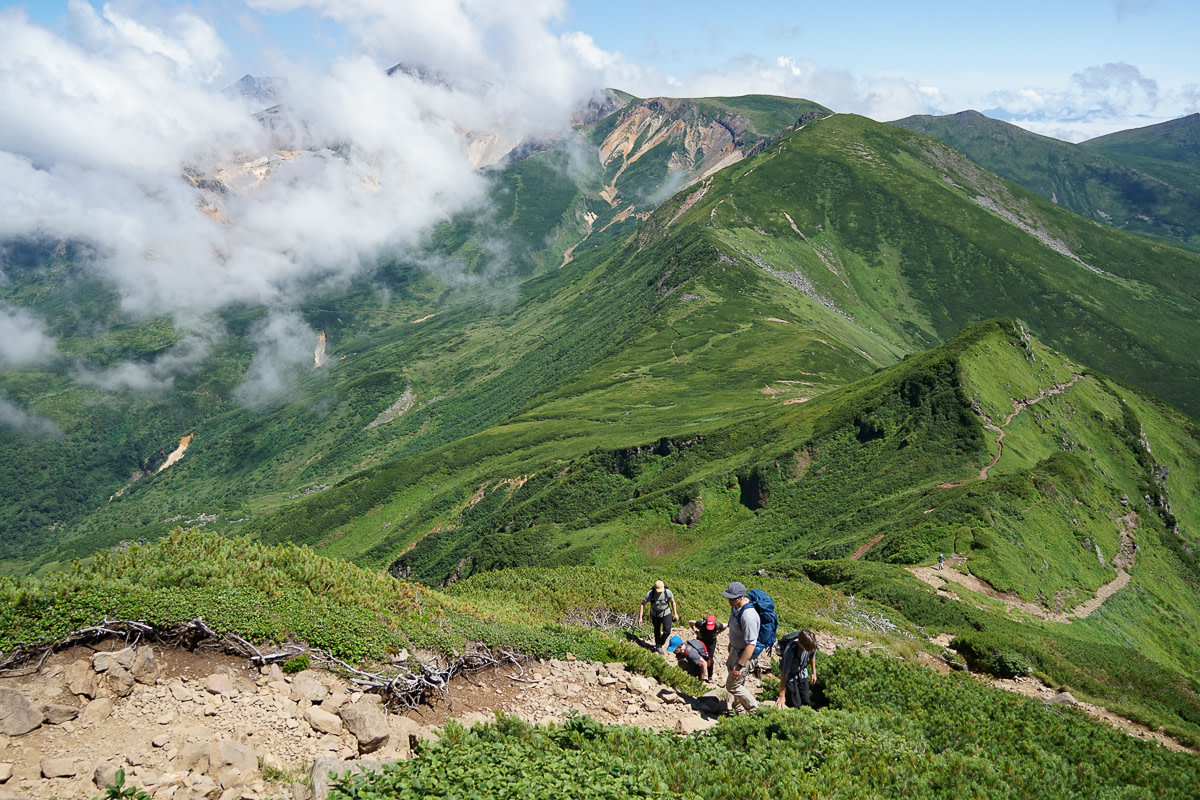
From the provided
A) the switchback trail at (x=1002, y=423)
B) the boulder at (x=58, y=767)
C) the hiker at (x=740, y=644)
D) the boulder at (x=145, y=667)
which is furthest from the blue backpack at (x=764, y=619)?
the switchback trail at (x=1002, y=423)

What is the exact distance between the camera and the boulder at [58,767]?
1162 centimetres

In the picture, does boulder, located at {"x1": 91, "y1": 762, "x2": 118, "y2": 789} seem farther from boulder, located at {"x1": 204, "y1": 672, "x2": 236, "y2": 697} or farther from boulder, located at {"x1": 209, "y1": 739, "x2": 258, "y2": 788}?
boulder, located at {"x1": 204, "y1": 672, "x2": 236, "y2": 697}

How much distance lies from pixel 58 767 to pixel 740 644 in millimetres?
15290

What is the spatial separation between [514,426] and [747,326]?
7169 cm

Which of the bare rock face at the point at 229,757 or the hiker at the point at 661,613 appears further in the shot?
the hiker at the point at 661,613

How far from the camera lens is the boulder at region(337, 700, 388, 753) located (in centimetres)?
1401

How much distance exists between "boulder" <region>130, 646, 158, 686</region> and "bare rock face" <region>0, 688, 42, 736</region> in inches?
71.8

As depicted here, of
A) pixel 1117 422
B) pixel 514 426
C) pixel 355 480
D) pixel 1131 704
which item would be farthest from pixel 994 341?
pixel 355 480

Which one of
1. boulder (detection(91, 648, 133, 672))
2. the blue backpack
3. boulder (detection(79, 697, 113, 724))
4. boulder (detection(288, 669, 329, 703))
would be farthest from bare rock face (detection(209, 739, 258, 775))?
the blue backpack

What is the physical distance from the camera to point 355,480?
19325 centimetres

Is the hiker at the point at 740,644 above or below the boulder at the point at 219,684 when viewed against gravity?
below

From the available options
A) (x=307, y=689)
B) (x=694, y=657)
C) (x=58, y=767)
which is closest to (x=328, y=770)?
(x=307, y=689)

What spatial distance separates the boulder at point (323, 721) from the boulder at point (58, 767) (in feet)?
13.1

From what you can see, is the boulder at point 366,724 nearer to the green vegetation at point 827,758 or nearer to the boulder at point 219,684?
the green vegetation at point 827,758
